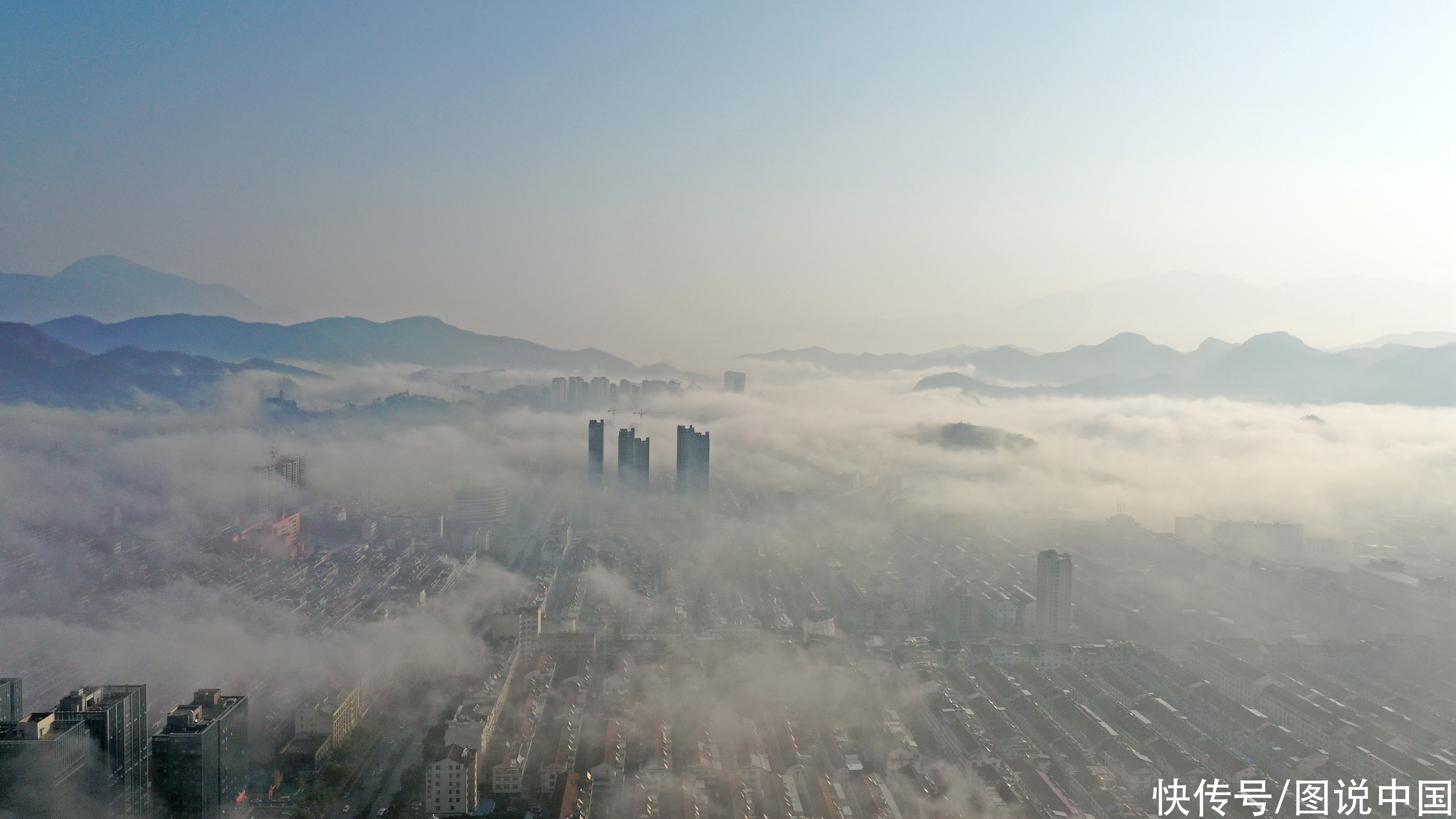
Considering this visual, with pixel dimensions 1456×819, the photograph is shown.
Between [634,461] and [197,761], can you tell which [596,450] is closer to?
[634,461]

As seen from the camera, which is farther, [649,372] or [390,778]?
[649,372]

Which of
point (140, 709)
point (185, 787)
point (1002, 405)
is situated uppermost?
point (1002, 405)

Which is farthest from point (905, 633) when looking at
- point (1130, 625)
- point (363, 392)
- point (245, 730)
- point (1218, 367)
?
point (1218, 367)

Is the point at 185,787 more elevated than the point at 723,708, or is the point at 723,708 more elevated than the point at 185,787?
Answer: the point at 185,787

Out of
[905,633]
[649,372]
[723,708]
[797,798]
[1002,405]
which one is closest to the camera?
[797,798]

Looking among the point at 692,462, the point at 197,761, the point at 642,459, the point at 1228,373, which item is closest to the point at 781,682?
the point at 197,761

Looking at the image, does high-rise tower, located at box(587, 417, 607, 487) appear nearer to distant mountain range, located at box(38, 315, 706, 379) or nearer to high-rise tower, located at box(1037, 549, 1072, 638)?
distant mountain range, located at box(38, 315, 706, 379)

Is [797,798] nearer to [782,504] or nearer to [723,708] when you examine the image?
[723,708]
